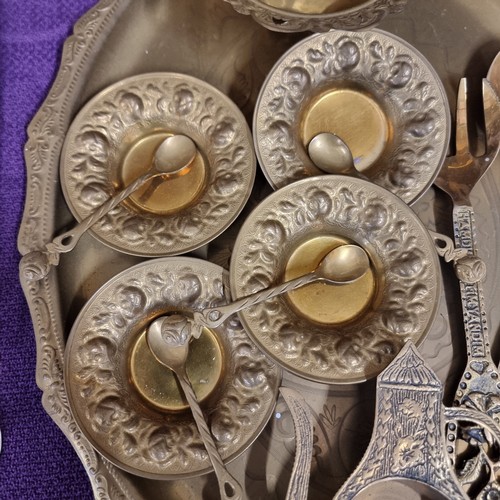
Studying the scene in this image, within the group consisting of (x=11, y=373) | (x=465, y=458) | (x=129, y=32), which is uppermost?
(x=129, y=32)

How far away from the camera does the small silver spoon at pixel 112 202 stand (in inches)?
29.2

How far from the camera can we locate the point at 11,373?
819 mm

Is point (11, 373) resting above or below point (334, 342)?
below

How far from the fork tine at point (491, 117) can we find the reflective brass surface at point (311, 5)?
24 cm

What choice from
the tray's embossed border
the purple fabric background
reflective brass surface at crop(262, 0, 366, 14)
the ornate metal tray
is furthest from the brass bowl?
the purple fabric background

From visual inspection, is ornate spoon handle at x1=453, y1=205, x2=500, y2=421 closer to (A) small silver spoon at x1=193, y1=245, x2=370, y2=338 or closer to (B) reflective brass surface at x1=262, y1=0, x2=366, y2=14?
(A) small silver spoon at x1=193, y1=245, x2=370, y2=338

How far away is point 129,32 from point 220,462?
1.94 feet

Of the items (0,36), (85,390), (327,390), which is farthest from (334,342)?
(0,36)

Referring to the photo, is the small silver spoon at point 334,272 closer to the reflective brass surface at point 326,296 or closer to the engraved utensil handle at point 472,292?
the reflective brass surface at point 326,296

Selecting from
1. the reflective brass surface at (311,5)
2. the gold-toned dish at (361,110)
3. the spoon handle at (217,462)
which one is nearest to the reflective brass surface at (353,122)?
the gold-toned dish at (361,110)

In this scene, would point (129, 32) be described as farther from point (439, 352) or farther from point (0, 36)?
point (439, 352)

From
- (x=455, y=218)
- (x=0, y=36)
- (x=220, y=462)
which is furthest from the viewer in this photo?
(x=0, y=36)

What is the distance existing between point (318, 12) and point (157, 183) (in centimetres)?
30

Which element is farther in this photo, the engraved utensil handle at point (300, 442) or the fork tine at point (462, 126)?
the fork tine at point (462, 126)
